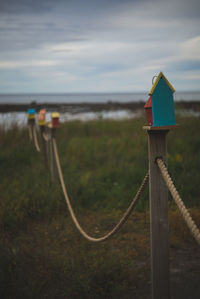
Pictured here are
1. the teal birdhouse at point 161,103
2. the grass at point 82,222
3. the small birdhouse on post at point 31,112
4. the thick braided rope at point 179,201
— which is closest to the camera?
the thick braided rope at point 179,201

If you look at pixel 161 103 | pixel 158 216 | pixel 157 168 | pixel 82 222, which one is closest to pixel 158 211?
pixel 158 216

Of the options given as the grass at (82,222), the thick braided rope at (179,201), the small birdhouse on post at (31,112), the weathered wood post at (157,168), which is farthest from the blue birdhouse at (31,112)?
the thick braided rope at (179,201)

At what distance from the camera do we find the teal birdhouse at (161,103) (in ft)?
5.00

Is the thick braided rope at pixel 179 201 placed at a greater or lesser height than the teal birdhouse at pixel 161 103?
lesser

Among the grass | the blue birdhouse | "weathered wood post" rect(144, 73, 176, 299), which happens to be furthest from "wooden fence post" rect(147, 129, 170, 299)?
the blue birdhouse

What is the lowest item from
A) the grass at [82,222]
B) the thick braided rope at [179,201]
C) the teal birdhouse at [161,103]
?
the grass at [82,222]

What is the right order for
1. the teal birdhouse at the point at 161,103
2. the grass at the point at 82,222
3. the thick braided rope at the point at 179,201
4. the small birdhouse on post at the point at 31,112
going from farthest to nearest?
the small birdhouse on post at the point at 31,112 → the grass at the point at 82,222 → the teal birdhouse at the point at 161,103 → the thick braided rope at the point at 179,201

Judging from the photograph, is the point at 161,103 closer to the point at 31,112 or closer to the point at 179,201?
the point at 179,201

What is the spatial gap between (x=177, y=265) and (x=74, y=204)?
176cm

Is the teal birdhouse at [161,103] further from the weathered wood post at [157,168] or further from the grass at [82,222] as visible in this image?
the grass at [82,222]

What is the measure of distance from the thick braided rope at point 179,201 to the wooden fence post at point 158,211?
0.22 feet

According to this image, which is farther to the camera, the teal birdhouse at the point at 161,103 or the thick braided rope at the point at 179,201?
the teal birdhouse at the point at 161,103

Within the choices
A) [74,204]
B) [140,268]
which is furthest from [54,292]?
[74,204]

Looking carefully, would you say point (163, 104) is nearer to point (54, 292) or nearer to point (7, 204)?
point (54, 292)
